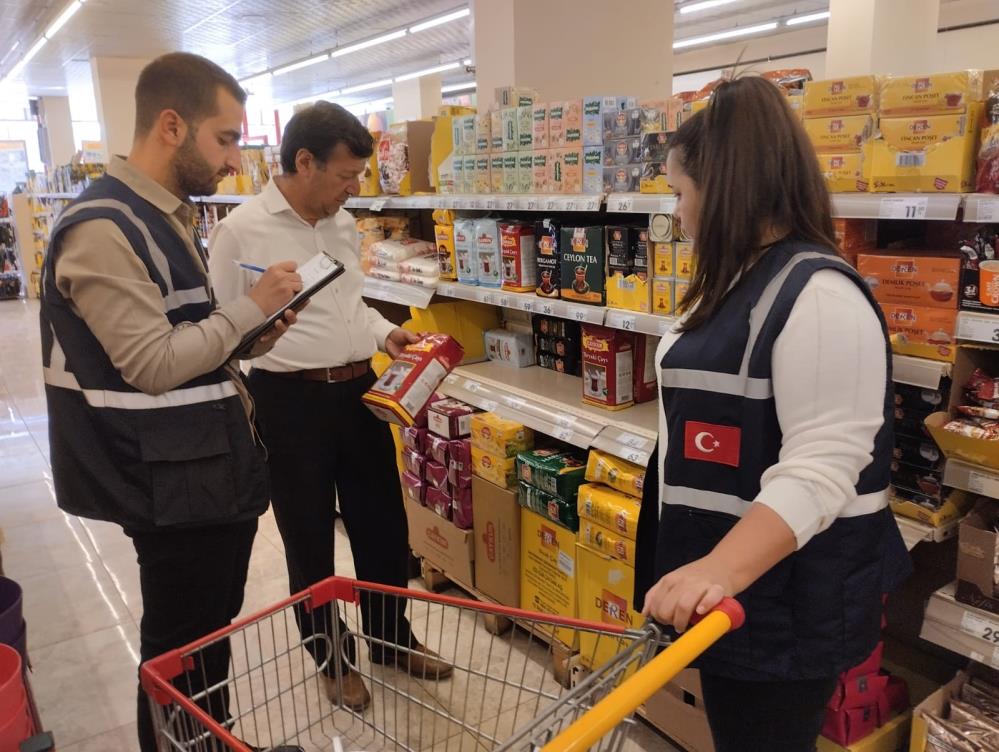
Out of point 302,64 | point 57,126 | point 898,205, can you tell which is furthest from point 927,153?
point 57,126

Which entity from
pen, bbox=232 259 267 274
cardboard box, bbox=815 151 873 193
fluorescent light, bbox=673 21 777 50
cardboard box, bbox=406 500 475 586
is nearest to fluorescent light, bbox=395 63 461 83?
fluorescent light, bbox=673 21 777 50

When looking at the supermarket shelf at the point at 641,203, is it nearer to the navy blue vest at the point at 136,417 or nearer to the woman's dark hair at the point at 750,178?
the woman's dark hair at the point at 750,178

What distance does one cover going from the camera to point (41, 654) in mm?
2998

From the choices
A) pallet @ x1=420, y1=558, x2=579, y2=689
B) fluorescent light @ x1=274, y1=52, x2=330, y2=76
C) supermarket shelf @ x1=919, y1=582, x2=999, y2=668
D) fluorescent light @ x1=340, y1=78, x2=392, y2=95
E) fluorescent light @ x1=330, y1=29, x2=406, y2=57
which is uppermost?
fluorescent light @ x1=340, y1=78, x2=392, y2=95

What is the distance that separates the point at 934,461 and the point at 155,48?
13.3 meters

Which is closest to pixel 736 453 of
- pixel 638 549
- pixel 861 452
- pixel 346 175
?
pixel 861 452

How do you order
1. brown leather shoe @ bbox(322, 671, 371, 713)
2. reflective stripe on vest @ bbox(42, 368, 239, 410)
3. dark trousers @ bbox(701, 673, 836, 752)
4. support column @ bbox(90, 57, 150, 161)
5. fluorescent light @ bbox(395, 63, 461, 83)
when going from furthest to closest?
fluorescent light @ bbox(395, 63, 461, 83), support column @ bbox(90, 57, 150, 161), brown leather shoe @ bbox(322, 671, 371, 713), reflective stripe on vest @ bbox(42, 368, 239, 410), dark trousers @ bbox(701, 673, 836, 752)

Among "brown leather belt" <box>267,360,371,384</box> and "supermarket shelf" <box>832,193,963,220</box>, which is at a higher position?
"supermarket shelf" <box>832,193,963,220</box>

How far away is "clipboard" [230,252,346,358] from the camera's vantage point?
178 cm

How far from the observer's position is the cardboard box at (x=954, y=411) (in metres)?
1.68

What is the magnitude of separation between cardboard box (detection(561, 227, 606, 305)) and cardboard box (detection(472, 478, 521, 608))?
30.0 inches

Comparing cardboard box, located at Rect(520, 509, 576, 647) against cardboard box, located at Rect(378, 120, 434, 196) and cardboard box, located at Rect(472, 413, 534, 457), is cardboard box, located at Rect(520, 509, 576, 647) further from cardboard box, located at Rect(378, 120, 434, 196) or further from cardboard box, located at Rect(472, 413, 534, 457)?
cardboard box, located at Rect(378, 120, 434, 196)

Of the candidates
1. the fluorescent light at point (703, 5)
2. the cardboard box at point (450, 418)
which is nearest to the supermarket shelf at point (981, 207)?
the cardboard box at point (450, 418)

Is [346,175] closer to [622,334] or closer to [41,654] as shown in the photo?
[622,334]
